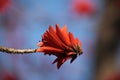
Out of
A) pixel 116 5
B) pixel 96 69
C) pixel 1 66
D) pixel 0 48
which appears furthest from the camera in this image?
pixel 1 66

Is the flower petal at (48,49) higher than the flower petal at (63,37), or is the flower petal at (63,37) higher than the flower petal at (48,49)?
the flower petal at (63,37)

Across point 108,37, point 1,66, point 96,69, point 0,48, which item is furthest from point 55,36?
point 1,66

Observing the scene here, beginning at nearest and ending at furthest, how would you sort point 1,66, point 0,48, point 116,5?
point 0,48 < point 116,5 < point 1,66

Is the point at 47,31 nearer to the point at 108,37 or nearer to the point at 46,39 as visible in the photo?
the point at 46,39

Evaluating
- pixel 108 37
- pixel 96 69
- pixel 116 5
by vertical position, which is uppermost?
pixel 116 5

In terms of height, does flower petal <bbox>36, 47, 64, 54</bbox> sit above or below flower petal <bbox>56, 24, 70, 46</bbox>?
below

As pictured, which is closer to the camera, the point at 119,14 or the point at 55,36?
the point at 55,36

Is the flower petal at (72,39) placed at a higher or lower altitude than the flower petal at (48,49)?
higher

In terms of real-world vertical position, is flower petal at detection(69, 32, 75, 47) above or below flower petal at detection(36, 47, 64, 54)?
above
